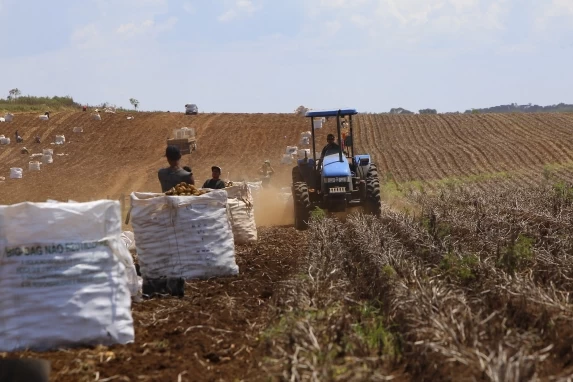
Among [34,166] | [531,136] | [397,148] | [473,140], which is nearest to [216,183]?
[34,166]

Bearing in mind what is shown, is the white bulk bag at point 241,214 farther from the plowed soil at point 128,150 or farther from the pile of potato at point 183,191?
the plowed soil at point 128,150

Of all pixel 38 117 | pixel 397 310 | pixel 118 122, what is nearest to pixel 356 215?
pixel 397 310

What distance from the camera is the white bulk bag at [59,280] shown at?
5.38 m

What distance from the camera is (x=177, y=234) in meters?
8.00

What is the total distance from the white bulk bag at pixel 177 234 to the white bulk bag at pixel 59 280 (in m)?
2.28

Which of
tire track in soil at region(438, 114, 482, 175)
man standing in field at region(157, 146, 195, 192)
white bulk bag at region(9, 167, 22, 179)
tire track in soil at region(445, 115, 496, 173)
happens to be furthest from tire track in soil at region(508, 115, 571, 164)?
man standing in field at region(157, 146, 195, 192)

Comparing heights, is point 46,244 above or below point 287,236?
above

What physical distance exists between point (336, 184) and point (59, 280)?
32.3 feet

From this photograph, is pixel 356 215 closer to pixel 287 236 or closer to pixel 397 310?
pixel 287 236

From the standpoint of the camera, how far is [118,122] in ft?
Answer: 141

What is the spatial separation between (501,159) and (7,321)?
30521 mm

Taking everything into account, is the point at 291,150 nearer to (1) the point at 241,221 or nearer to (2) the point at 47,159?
(2) the point at 47,159

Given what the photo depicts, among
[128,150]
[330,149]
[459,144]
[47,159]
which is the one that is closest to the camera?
[330,149]

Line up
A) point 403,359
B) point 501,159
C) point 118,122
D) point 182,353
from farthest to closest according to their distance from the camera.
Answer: point 118,122, point 501,159, point 182,353, point 403,359
